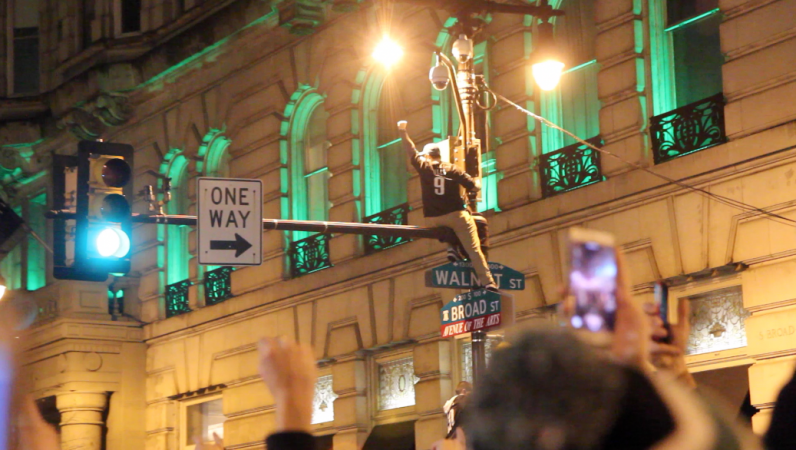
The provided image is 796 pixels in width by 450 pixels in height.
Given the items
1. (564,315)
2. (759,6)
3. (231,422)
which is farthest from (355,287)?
(564,315)

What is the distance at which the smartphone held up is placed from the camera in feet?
9.15

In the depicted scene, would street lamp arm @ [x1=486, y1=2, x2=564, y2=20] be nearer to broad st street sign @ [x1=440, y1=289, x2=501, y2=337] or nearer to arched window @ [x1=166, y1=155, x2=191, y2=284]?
broad st street sign @ [x1=440, y1=289, x2=501, y2=337]

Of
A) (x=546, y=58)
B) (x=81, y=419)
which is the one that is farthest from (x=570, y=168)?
(x=81, y=419)

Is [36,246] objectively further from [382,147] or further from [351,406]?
[351,406]

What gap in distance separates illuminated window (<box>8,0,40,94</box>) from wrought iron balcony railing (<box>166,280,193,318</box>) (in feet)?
29.7

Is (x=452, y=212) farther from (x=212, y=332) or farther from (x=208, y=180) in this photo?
(x=212, y=332)

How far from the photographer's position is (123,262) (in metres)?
12.2

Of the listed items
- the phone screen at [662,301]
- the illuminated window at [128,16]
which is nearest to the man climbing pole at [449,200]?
the phone screen at [662,301]

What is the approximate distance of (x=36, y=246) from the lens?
32125 mm

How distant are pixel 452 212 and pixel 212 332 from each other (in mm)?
13066

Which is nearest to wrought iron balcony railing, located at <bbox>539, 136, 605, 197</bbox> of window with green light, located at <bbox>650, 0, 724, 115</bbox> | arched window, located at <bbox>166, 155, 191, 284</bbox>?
window with green light, located at <bbox>650, 0, 724, 115</bbox>

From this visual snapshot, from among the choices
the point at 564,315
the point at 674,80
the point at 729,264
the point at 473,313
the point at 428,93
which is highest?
the point at 428,93

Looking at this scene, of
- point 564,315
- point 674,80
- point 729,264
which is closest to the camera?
point 564,315

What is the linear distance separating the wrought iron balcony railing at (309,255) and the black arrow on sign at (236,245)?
9.93 m
